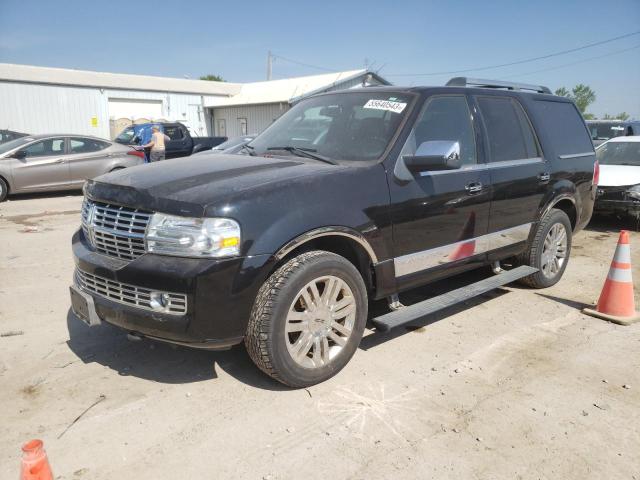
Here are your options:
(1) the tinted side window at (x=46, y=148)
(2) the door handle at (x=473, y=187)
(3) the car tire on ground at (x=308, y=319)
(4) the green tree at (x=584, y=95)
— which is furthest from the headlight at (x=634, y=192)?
(4) the green tree at (x=584, y=95)

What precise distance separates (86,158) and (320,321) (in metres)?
10.7

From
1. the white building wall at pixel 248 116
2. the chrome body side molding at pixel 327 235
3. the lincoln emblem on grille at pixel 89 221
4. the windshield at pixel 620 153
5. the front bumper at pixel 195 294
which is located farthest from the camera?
the white building wall at pixel 248 116

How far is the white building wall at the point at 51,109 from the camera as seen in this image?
23938 mm

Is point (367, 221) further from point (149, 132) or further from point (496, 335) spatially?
point (149, 132)

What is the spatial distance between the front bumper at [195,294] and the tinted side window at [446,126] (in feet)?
5.17

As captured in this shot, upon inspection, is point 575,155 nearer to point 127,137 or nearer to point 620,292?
point 620,292

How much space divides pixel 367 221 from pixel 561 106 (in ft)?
11.2

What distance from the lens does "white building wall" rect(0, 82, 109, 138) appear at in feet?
78.5

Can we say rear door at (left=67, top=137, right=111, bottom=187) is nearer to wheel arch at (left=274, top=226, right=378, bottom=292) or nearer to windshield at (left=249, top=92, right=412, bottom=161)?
windshield at (left=249, top=92, right=412, bottom=161)

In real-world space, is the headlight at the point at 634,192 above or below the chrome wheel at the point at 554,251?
above

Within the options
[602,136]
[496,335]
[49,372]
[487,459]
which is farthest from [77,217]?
[602,136]

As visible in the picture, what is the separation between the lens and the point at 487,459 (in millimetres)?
2613

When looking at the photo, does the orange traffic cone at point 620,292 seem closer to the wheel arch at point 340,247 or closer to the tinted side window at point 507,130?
the tinted side window at point 507,130

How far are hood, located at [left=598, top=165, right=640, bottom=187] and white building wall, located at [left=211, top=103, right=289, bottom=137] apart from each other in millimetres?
20165
